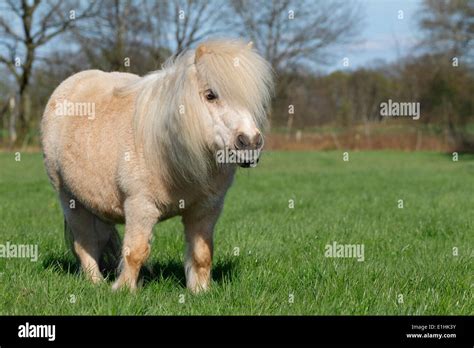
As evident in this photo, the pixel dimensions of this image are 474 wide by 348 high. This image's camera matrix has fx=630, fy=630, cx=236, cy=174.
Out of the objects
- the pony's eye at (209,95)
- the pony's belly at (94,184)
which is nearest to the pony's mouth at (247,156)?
the pony's eye at (209,95)

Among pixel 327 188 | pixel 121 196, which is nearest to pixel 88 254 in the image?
pixel 121 196

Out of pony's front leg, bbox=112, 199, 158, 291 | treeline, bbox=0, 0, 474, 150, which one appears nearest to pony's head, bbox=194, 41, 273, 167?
pony's front leg, bbox=112, 199, 158, 291

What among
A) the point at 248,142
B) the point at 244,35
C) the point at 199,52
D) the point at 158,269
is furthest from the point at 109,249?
the point at 244,35

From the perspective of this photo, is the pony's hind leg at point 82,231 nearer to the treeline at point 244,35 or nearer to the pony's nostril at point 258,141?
the pony's nostril at point 258,141

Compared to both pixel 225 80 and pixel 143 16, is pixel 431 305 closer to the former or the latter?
pixel 225 80

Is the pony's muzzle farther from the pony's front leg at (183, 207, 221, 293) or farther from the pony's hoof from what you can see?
the pony's hoof

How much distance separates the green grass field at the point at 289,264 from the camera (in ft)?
14.3

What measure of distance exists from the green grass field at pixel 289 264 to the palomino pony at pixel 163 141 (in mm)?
431

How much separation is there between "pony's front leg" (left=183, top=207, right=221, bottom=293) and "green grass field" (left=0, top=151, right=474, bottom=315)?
11cm

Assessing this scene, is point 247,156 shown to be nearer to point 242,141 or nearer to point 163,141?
point 242,141

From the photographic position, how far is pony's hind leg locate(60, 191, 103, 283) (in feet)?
18.9

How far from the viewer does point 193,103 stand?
4.27 meters

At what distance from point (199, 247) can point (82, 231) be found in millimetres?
1411
